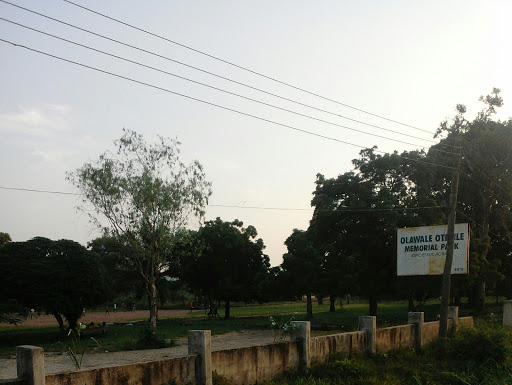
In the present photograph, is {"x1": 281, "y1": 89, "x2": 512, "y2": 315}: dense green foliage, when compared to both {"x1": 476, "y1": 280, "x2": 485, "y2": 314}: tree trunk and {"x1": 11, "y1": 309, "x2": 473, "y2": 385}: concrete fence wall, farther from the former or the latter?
{"x1": 11, "y1": 309, "x2": 473, "y2": 385}: concrete fence wall

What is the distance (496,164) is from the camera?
35.5 m

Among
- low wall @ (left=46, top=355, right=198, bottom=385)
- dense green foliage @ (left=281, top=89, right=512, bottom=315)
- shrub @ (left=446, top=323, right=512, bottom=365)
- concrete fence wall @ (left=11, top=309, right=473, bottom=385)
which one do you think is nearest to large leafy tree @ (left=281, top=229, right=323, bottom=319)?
→ dense green foliage @ (left=281, top=89, right=512, bottom=315)

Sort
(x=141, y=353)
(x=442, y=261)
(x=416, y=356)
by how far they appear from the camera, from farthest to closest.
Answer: (x=442, y=261) → (x=141, y=353) → (x=416, y=356)

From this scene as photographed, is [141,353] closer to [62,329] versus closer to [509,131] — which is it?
[62,329]

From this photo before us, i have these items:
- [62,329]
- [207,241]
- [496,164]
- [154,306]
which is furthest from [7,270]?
[496,164]

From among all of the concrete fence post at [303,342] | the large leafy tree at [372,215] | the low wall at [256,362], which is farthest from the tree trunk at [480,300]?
the low wall at [256,362]

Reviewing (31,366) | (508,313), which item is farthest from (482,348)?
(31,366)

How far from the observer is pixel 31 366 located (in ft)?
28.2

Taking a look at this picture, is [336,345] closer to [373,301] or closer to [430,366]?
[430,366]

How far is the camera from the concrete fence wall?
8.91 metres

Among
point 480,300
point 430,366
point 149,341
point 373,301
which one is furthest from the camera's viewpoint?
point 480,300

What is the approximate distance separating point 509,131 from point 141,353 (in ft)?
92.6

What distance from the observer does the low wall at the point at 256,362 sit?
1214cm

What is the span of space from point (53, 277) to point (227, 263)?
1570cm
